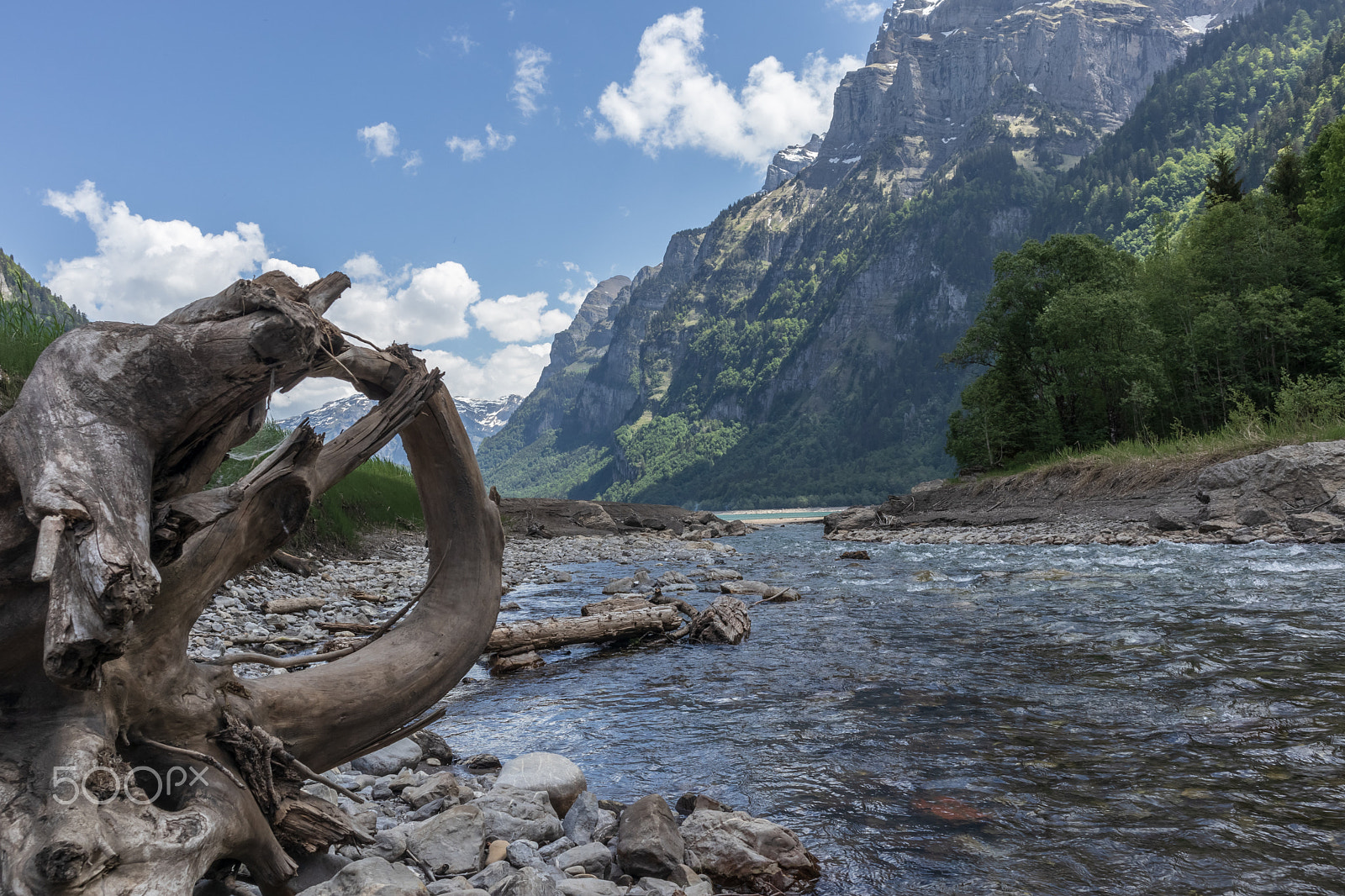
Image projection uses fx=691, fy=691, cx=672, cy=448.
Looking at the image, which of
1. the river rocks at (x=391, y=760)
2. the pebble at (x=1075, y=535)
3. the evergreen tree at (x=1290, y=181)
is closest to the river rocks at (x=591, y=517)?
the pebble at (x=1075, y=535)

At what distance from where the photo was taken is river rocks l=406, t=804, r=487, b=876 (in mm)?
3152

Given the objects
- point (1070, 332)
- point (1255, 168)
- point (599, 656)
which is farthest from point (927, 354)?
point (599, 656)

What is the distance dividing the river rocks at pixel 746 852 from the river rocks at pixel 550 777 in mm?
937

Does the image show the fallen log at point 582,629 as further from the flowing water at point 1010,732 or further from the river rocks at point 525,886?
the river rocks at point 525,886

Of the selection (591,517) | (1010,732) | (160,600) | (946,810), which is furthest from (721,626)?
(591,517)

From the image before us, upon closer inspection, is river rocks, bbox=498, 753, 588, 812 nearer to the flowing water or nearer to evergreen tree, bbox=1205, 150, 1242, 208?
the flowing water

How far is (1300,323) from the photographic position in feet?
80.6

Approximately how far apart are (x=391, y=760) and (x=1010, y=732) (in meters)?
4.54

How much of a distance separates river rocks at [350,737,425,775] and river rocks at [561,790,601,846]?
4.72 feet

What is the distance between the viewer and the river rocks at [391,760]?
478 centimetres

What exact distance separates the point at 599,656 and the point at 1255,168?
121 m

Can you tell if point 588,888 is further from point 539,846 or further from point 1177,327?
point 1177,327

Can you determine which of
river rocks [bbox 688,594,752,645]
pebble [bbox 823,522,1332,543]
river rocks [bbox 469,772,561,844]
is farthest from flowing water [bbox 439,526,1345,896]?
pebble [bbox 823,522,1332,543]

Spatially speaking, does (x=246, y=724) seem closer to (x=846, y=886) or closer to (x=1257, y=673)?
(x=846, y=886)
